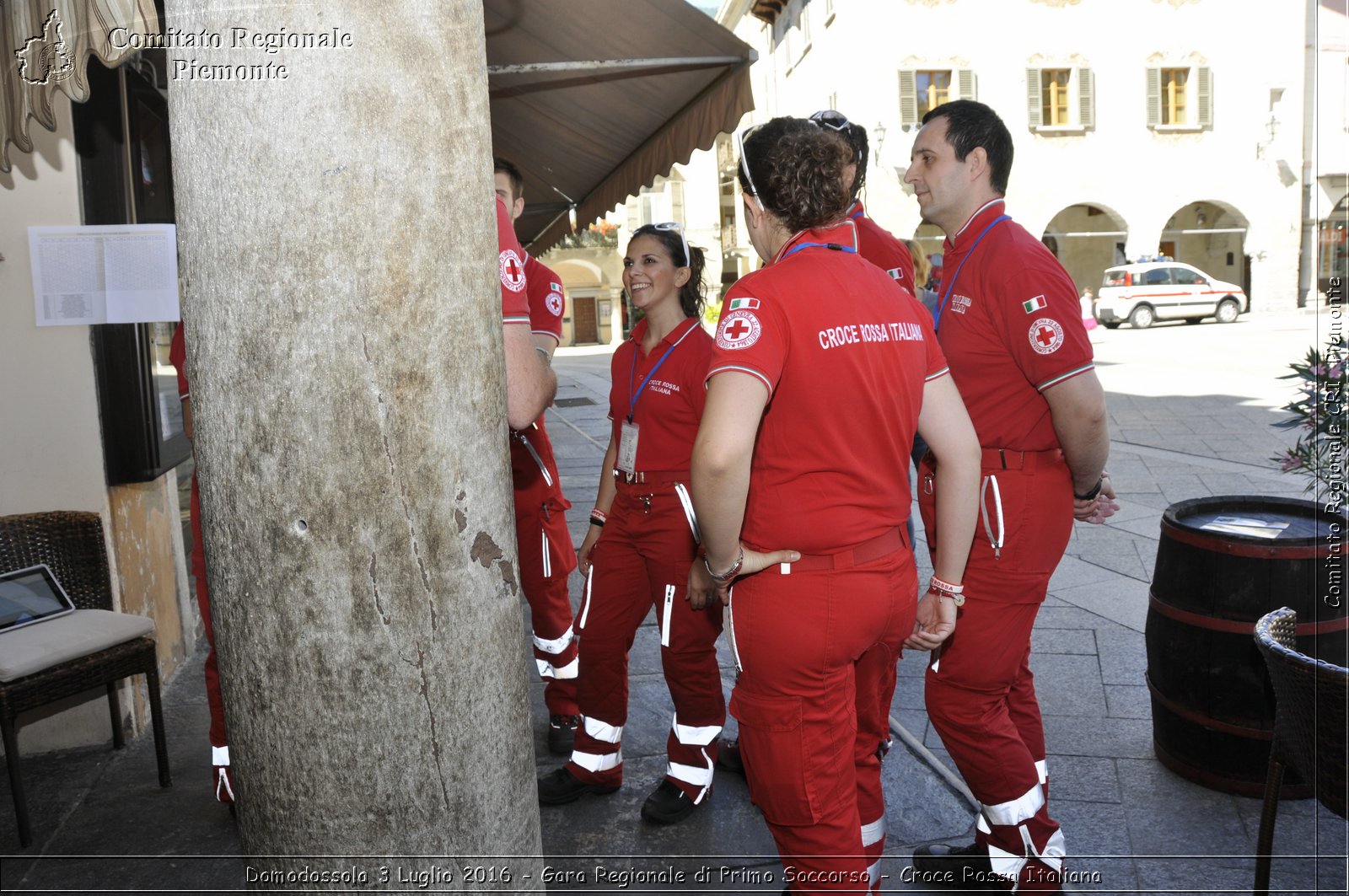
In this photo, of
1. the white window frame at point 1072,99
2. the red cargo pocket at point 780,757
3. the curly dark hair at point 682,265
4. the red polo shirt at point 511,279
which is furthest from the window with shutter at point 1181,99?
the red cargo pocket at point 780,757

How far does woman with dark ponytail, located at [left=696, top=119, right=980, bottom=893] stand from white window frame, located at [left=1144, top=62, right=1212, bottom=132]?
33508mm

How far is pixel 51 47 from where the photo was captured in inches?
113

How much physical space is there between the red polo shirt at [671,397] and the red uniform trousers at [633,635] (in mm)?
74

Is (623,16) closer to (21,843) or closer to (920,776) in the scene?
(920,776)

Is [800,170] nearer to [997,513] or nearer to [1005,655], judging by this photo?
[997,513]

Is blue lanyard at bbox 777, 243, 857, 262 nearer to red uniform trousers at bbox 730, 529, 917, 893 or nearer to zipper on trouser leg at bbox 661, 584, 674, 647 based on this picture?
red uniform trousers at bbox 730, 529, 917, 893

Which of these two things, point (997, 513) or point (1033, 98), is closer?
point (997, 513)

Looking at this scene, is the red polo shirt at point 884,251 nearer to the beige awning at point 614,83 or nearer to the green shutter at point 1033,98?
the beige awning at point 614,83

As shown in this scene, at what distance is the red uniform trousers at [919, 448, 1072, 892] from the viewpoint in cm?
282

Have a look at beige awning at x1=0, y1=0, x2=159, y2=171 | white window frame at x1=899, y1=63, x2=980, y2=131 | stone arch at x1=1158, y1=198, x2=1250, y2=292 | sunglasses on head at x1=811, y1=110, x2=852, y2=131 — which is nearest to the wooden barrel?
sunglasses on head at x1=811, y1=110, x2=852, y2=131

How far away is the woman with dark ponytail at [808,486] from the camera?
2.21 metres

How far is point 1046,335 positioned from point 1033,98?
31.1m

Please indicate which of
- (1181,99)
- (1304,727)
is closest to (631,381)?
(1304,727)

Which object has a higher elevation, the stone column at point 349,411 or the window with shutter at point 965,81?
the window with shutter at point 965,81
